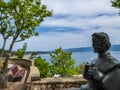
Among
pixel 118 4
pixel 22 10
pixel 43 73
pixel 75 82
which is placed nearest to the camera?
pixel 75 82

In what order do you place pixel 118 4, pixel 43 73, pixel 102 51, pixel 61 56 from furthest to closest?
pixel 61 56, pixel 43 73, pixel 118 4, pixel 102 51

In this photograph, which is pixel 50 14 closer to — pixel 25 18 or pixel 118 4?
pixel 25 18

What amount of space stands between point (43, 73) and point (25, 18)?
7.35m

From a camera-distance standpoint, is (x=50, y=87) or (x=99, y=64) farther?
(x=50, y=87)

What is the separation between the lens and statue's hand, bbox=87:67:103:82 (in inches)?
199

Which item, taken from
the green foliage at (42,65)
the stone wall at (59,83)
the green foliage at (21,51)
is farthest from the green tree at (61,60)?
the stone wall at (59,83)

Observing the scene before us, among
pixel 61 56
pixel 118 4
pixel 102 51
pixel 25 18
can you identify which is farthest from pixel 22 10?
pixel 102 51

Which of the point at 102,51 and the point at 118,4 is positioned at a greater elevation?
the point at 118,4

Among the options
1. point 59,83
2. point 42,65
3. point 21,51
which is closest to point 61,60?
point 42,65

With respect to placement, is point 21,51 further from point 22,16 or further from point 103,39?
point 103,39

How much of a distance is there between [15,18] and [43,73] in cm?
745

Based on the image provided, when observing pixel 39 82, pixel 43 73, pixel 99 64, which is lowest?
pixel 43 73

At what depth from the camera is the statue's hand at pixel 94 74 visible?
16.6ft

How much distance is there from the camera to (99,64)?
5328 millimetres
